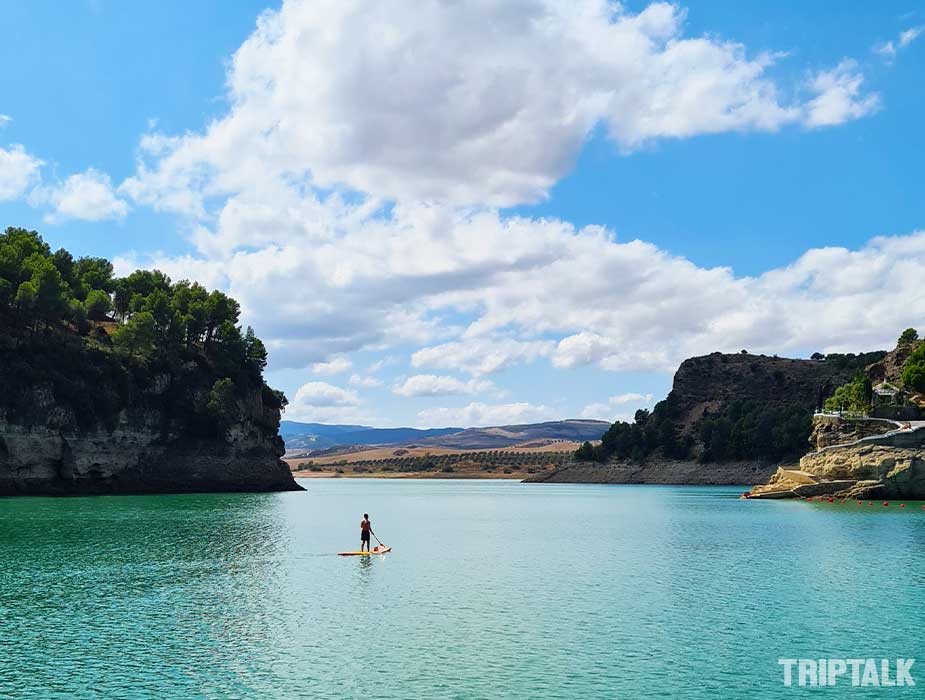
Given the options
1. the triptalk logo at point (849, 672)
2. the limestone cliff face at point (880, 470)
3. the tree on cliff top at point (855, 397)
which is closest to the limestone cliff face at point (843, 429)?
the limestone cliff face at point (880, 470)

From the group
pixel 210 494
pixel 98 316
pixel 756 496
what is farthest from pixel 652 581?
pixel 98 316

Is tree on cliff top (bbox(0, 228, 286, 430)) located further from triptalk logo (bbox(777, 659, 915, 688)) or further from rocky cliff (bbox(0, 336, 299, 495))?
triptalk logo (bbox(777, 659, 915, 688))

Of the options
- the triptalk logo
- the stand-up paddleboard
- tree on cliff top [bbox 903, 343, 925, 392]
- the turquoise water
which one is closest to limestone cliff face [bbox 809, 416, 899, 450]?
tree on cliff top [bbox 903, 343, 925, 392]

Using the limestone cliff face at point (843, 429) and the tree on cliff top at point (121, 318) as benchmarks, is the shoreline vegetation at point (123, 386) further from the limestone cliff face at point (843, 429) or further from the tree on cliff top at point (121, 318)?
the limestone cliff face at point (843, 429)

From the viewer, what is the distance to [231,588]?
137 ft

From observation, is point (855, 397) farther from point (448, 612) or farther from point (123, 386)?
point (448, 612)

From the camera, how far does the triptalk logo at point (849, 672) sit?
25.4m

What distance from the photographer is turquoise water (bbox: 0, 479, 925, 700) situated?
2541 centimetres

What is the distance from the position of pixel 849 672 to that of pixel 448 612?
1654 centimetres

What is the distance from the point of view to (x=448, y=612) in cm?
3625

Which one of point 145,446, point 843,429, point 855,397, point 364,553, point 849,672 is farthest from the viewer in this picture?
point 855,397

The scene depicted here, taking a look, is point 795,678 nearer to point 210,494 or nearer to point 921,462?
point 921,462

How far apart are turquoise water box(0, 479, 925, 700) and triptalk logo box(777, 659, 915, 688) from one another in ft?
1.70

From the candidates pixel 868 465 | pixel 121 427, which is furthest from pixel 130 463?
pixel 868 465
